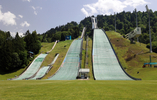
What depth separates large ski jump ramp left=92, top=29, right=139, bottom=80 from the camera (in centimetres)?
3152

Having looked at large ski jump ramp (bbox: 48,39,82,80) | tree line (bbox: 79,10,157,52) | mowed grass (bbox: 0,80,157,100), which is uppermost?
tree line (bbox: 79,10,157,52)

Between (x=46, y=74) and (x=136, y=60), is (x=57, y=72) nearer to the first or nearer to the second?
(x=46, y=74)

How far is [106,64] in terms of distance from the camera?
129ft

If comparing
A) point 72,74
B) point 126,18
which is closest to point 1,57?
point 72,74

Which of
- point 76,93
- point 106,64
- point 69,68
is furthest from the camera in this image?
point 106,64

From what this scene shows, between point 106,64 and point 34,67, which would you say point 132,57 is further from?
point 34,67

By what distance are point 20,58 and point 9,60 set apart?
3800 millimetres

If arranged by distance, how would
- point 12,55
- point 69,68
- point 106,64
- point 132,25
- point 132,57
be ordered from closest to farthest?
point 69,68 < point 106,64 < point 12,55 < point 132,57 < point 132,25

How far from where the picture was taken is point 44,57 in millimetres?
48594

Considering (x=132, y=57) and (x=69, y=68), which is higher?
(x=132, y=57)

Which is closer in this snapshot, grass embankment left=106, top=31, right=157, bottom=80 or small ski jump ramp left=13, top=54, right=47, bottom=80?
small ski jump ramp left=13, top=54, right=47, bottom=80

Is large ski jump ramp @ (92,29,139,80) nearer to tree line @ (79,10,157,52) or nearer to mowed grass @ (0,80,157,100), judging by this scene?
mowed grass @ (0,80,157,100)

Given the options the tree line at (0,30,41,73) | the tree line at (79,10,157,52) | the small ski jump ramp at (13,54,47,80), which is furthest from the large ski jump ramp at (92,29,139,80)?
the tree line at (79,10,157,52)

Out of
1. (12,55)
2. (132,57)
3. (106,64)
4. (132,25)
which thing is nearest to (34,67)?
(12,55)
